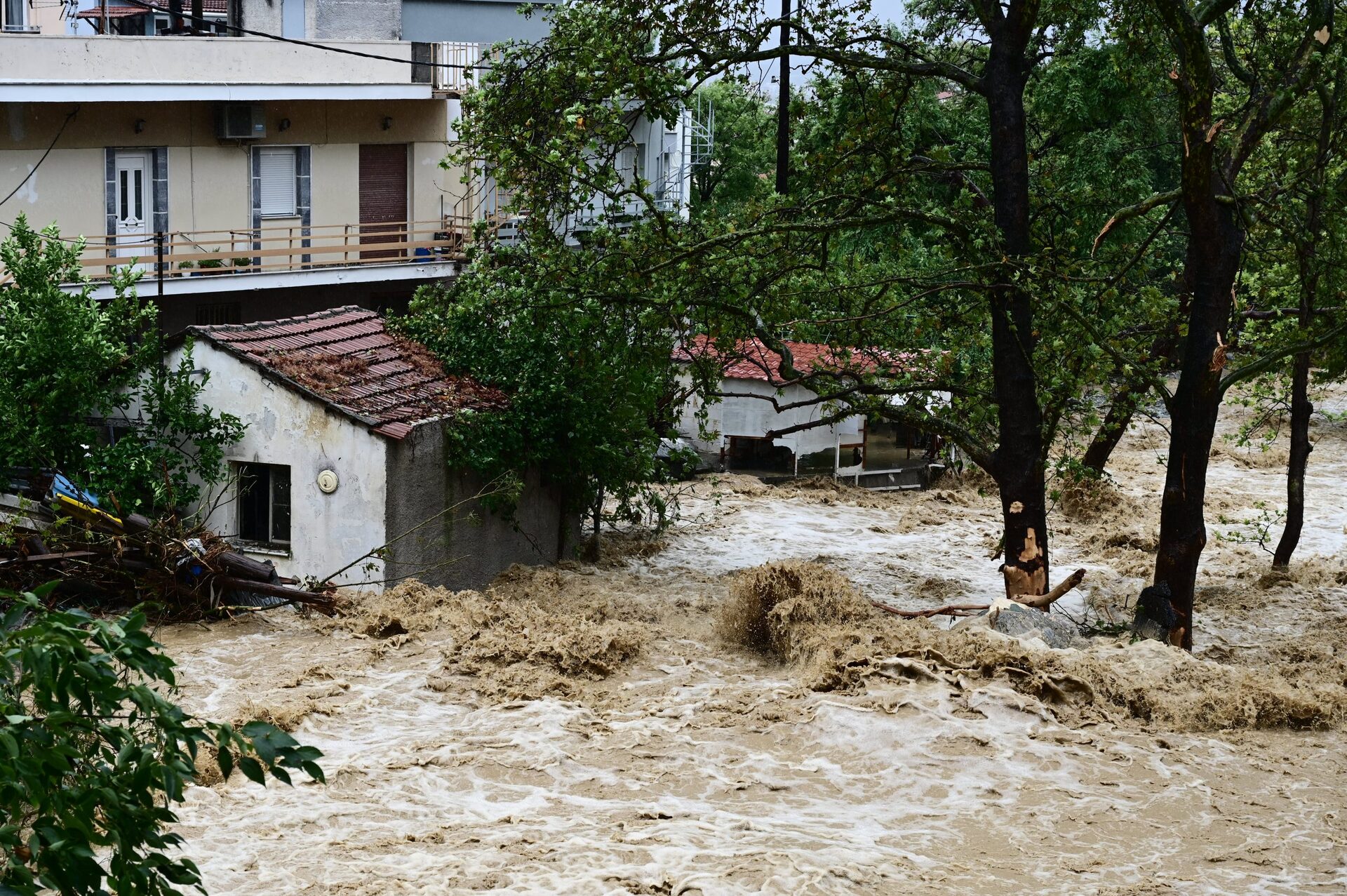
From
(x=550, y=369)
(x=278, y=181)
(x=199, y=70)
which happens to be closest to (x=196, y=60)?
(x=199, y=70)

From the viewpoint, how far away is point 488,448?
1792 cm

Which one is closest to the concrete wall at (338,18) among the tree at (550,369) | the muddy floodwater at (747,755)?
the tree at (550,369)

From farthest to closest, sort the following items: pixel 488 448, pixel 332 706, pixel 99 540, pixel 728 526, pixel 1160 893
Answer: pixel 728 526 → pixel 488 448 → pixel 99 540 → pixel 332 706 → pixel 1160 893

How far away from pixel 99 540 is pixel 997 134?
36.5ft

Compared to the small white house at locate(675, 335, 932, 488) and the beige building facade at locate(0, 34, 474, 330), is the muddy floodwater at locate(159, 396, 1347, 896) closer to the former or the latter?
→ the small white house at locate(675, 335, 932, 488)

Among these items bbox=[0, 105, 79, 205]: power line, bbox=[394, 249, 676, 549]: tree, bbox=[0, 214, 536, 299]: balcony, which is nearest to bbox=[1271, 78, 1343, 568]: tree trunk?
bbox=[394, 249, 676, 549]: tree

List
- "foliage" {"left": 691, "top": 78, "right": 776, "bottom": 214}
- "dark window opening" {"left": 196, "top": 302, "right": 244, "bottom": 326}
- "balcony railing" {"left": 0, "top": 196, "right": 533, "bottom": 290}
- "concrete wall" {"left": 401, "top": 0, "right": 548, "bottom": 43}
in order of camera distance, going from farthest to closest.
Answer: "foliage" {"left": 691, "top": 78, "right": 776, "bottom": 214}
"concrete wall" {"left": 401, "top": 0, "right": 548, "bottom": 43}
"dark window opening" {"left": 196, "top": 302, "right": 244, "bottom": 326}
"balcony railing" {"left": 0, "top": 196, "right": 533, "bottom": 290}

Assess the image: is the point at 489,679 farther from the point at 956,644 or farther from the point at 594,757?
the point at 956,644

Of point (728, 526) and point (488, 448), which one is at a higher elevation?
point (488, 448)

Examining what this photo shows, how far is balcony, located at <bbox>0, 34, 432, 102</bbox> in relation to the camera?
82.0 feet

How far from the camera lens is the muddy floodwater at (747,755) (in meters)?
9.53

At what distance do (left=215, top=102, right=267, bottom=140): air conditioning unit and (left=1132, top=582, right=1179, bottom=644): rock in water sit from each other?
64.7ft

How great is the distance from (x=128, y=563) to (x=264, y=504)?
6.52 ft

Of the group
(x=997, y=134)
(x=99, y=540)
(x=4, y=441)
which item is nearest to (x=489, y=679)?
(x=99, y=540)
